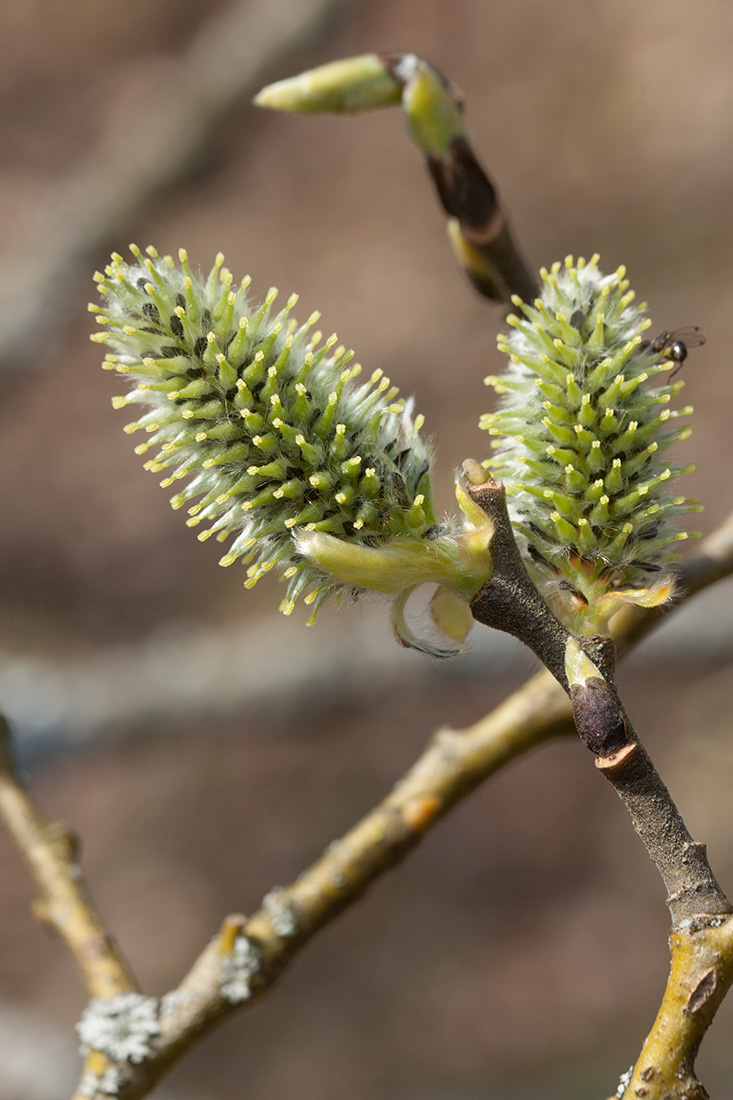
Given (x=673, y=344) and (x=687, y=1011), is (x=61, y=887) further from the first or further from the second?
(x=673, y=344)

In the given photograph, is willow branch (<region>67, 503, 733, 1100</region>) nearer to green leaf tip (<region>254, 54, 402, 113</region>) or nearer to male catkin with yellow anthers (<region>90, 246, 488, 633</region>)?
male catkin with yellow anthers (<region>90, 246, 488, 633</region>)

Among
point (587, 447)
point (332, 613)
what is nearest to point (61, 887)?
point (587, 447)

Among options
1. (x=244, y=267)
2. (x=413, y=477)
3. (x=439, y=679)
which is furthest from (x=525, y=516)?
(x=244, y=267)

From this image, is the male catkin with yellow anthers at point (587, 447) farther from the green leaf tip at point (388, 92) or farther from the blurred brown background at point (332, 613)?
the blurred brown background at point (332, 613)

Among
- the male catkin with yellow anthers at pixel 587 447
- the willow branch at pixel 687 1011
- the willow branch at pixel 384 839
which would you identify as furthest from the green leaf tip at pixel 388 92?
the willow branch at pixel 687 1011

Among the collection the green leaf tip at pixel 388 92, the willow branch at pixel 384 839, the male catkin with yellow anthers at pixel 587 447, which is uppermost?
the green leaf tip at pixel 388 92

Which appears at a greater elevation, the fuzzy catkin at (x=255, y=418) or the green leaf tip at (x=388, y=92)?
the green leaf tip at (x=388, y=92)
